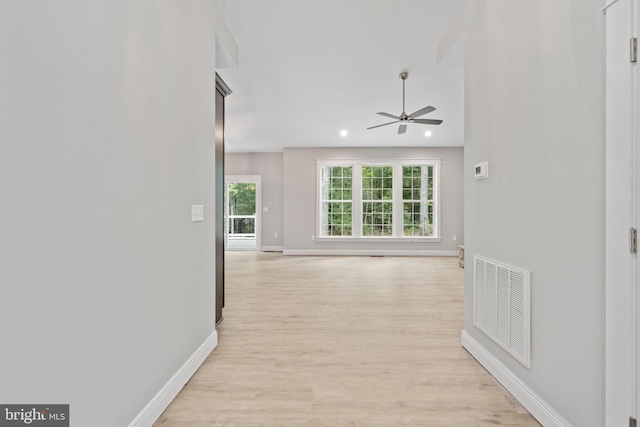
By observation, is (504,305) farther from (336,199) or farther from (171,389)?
(336,199)

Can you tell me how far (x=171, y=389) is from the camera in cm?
180

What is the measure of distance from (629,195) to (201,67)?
254cm

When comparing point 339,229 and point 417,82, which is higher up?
point 417,82

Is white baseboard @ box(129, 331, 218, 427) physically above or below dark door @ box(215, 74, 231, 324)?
below

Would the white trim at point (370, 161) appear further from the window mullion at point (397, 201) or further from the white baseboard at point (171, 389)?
the white baseboard at point (171, 389)

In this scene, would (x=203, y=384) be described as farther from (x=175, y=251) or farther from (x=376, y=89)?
(x=376, y=89)

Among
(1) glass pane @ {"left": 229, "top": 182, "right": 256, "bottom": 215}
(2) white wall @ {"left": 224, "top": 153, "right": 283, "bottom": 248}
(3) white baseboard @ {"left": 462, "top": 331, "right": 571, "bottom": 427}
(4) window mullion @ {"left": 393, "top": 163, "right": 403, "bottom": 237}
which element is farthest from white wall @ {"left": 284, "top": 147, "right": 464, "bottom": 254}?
(3) white baseboard @ {"left": 462, "top": 331, "right": 571, "bottom": 427}

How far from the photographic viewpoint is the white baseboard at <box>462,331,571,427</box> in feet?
5.08

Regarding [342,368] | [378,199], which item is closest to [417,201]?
[378,199]

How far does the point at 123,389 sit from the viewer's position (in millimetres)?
1389

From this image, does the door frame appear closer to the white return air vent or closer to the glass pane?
the white return air vent

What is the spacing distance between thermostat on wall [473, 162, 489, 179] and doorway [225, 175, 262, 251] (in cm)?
682

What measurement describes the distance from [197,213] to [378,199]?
20.4 feet

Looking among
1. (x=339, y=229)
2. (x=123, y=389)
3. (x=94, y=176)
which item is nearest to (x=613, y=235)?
(x=94, y=176)
